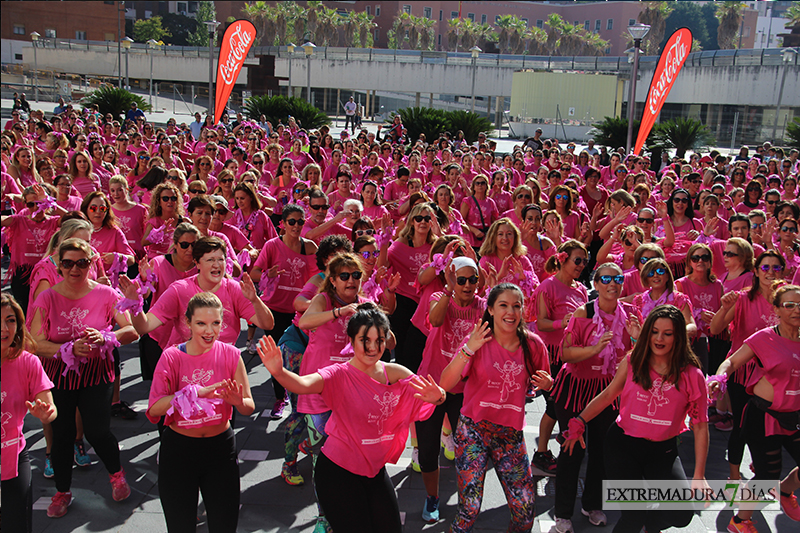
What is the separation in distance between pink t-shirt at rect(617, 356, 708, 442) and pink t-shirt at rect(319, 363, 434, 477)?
1267 mm

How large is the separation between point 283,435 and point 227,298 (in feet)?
5.34

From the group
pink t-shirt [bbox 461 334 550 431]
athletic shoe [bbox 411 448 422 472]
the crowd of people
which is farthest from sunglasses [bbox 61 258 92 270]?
athletic shoe [bbox 411 448 422 472]

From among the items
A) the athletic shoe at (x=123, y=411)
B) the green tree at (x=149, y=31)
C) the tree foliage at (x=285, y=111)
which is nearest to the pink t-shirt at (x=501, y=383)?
the athletic shoe at (x=123, y=411)

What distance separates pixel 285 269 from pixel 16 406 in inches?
120

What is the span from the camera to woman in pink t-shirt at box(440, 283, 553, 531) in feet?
13.4

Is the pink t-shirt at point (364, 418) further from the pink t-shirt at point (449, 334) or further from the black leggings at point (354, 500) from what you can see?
the pink t-shirt at point (449, 334)

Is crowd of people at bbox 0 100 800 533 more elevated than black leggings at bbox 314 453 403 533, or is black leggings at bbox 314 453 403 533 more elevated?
crowd of people at bbox 0 100 800 533

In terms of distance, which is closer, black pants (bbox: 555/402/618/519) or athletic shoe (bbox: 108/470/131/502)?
black pants (bbox: 555/402/618/519)

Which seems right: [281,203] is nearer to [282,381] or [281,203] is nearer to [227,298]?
[227,298]

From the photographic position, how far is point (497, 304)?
4.23 m

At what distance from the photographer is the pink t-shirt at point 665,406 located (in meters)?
4.09

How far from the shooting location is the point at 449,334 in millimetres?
4898

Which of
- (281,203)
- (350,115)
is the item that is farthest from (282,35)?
(281,203)

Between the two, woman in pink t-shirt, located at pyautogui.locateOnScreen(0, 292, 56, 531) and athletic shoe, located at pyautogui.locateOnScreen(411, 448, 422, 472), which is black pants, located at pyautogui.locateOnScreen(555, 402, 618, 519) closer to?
athletic shoe, located at pyautogui.locateOnScreen(411, 448, 422, 472)
